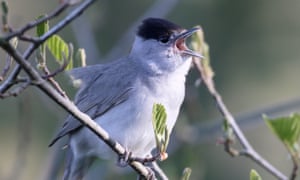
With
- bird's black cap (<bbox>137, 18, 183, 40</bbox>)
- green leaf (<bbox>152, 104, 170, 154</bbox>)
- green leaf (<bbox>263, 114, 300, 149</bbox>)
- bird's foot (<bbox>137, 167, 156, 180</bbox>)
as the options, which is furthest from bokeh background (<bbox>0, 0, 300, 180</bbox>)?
green leaf (<bbox>263, 114, 300, 149</bbox>)

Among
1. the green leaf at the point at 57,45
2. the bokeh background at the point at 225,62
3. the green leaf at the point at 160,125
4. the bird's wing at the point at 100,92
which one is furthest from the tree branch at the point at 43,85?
the bokeh background at the point at 225,62

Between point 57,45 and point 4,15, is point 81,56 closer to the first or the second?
point 57,45

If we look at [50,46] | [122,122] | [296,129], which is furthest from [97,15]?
[296,129]

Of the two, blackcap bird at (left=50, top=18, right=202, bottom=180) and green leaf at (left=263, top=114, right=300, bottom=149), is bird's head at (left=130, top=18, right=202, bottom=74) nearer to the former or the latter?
blackcap bird at (left=50, top=18, right=202, bottom=180)

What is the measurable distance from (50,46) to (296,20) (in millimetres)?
6415

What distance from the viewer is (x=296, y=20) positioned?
8.81 metres

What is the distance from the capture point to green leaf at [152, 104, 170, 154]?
248cm

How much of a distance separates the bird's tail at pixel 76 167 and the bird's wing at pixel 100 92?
240 mm

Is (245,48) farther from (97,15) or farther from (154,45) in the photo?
(154,45)

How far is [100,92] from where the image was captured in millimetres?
3896

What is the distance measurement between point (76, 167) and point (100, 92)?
450 millimetres

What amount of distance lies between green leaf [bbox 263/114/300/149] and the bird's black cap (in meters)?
1.86

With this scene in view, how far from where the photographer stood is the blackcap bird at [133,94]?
3689 millimetres

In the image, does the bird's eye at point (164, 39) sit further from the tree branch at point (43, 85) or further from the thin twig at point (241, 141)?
the tree branch at point (43, 85)
